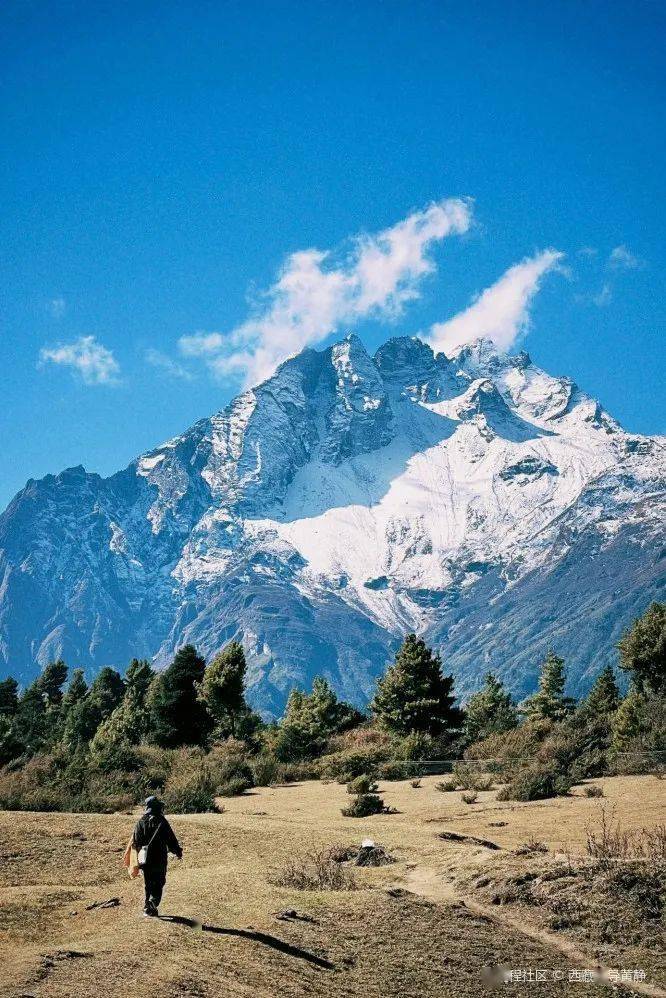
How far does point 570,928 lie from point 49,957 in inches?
A: 296

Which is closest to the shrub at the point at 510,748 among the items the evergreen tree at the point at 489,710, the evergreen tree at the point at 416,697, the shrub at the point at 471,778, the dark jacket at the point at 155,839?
the shrub at the point at 471,778

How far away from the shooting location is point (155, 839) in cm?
1310

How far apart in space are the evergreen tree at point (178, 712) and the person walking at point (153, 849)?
135 feet

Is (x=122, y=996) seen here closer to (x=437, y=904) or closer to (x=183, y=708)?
(x=437, y=904)

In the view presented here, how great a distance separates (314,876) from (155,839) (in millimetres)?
3546

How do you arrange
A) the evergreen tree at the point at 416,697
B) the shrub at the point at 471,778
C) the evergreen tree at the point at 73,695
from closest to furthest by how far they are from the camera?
the shrub at the point at 471,778 → the evergreen tree at the point at 416,697 → the evergreen tree at the point at 73,695

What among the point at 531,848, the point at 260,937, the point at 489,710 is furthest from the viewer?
the point at 489,710

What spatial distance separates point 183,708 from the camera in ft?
181

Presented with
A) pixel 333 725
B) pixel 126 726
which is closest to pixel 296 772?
pixel 333 725

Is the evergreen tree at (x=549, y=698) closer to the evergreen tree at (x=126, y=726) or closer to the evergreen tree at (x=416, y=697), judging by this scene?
the evergreen tree at (x=416, y=697)

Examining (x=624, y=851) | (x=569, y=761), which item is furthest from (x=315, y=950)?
(x=569, y=761)

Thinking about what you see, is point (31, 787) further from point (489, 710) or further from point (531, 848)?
point (489, 710)

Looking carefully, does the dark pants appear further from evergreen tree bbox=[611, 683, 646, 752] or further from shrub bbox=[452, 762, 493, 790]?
evergreen tree bbox=[611, 683, 646, 752]

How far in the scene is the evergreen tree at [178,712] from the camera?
2121 inches
